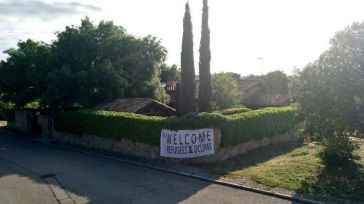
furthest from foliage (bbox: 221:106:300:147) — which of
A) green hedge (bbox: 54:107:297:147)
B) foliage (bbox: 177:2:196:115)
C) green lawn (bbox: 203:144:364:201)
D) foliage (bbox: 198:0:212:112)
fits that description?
foliage (bbox: 177:2:196:115)

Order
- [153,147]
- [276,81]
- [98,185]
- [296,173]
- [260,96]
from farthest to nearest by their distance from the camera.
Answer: [276,81]
[260,96]
[153,147]
[296,173]
[98,185]

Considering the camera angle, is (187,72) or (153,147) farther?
(187,72)

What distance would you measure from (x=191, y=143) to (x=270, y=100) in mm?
23646

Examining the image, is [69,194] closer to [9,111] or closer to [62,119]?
[62,119]

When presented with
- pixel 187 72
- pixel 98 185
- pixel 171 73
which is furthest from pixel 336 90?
pixel 171 73

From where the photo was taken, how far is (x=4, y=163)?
19.8 m

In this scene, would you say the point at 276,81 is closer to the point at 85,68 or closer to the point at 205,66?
the point at 205,66

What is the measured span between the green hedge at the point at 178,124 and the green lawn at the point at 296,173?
1.62 m

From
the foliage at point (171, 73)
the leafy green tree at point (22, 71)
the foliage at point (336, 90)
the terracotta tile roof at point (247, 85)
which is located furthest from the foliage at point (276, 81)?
the foliage at point (336, 90)

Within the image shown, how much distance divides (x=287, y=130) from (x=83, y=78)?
1530cm

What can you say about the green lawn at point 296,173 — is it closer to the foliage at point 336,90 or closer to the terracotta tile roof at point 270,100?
the foliage at point 336,90

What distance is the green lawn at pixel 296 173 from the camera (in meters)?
12.4

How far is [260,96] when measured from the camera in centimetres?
4194

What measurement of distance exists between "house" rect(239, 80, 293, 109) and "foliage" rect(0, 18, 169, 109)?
36.0 feet
